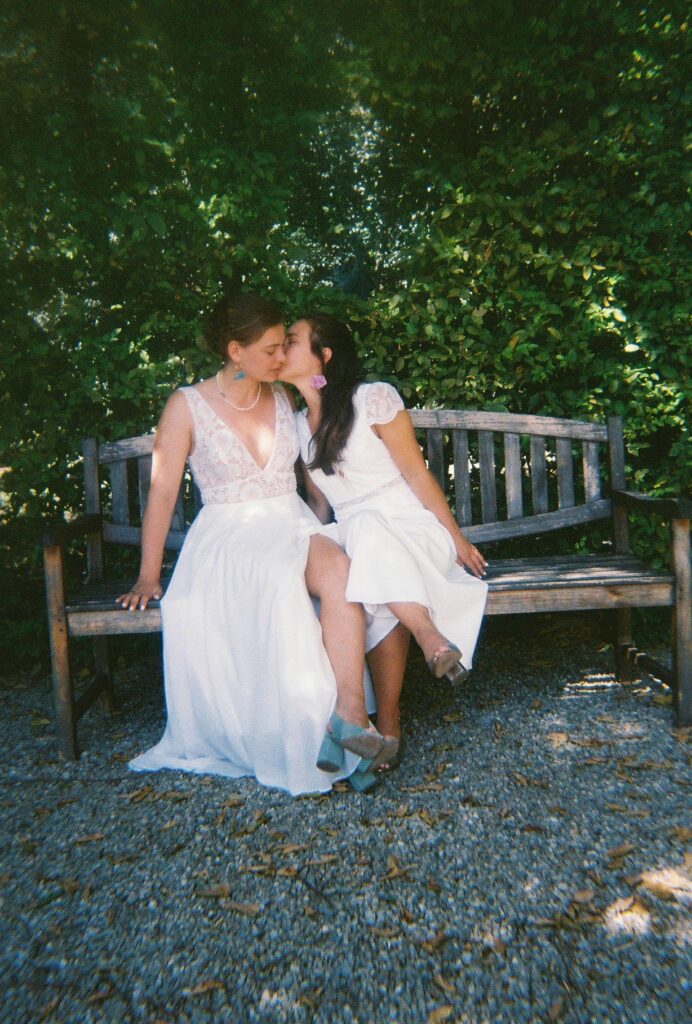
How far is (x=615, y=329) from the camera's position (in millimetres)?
3996

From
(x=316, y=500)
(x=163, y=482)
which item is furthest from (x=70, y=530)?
(x=316, y=500)

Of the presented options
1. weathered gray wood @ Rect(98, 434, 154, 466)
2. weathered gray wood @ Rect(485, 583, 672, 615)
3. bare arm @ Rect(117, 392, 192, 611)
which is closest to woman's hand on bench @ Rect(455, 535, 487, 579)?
weathered gray wood @ Rect(485, 583, 672, 615)

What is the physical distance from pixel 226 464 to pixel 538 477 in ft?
5.09

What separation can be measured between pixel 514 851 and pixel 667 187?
3349mm

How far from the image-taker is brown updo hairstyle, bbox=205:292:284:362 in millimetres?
3424

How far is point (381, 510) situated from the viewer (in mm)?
3389

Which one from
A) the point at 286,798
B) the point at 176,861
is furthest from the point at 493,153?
the point at 176,861

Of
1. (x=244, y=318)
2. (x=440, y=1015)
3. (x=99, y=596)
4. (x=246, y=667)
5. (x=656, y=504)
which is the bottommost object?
(x=440, y=1015)

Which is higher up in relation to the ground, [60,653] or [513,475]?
[513,475]

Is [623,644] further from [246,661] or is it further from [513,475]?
[246,661]

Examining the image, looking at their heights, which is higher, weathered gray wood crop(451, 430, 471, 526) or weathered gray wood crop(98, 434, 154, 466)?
weathered gray wood crop(98, 434, 154, 466)

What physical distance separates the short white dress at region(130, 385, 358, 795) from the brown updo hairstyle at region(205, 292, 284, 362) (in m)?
0.80

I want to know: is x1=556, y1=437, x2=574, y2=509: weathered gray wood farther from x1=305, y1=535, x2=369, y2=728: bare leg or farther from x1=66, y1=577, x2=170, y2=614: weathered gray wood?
x1=66, y1=577, x2=170, y2=614: weathered gray wood

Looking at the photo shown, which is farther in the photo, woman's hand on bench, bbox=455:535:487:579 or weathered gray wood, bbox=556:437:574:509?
weathered gray wood, bbox=556:437:574:509
